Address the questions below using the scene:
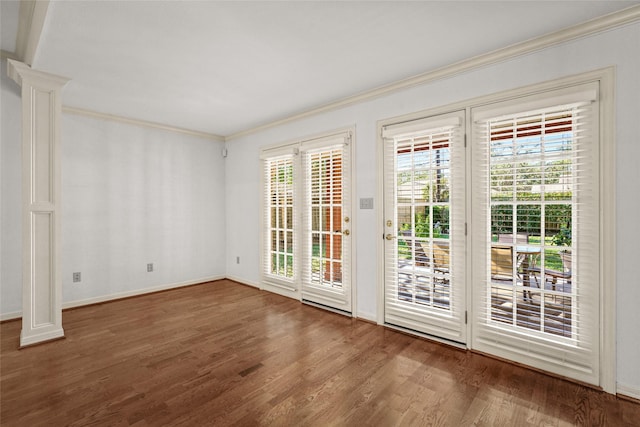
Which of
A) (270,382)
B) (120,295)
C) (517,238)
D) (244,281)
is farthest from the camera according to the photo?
(244,281)

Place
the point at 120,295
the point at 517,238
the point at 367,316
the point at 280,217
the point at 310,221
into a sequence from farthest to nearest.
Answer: the point at 280,217, the point at 120,295, the point at 310,221, the point at 367,316, the point at 517,238

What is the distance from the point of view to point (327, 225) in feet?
12.8

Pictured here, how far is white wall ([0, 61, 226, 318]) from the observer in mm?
3504

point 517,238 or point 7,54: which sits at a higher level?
point 7,54

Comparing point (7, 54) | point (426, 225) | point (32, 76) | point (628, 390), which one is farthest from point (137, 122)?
point (628, 390)

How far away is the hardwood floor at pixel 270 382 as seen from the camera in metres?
1.89

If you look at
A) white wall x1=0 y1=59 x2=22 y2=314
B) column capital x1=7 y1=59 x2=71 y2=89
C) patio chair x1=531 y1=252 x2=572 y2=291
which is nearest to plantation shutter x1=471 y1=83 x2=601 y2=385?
patio chair x1=531 y1=252 x2=572 y2=291

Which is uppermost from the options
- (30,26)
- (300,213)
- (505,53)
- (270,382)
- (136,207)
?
(30,26)

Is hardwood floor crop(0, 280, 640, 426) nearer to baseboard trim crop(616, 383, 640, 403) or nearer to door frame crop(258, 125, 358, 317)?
baseboard trim crop(616, 383, 640, 403)

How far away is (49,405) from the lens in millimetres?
2008

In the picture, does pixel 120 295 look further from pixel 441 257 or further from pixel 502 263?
pixel 502 263

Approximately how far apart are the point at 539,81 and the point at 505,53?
363mm

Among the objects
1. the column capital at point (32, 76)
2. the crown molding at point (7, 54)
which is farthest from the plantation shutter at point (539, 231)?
the crown molding at point (7, 54)

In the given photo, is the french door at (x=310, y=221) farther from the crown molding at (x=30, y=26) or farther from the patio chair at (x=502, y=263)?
the crown molding at (x=30, y=26)
